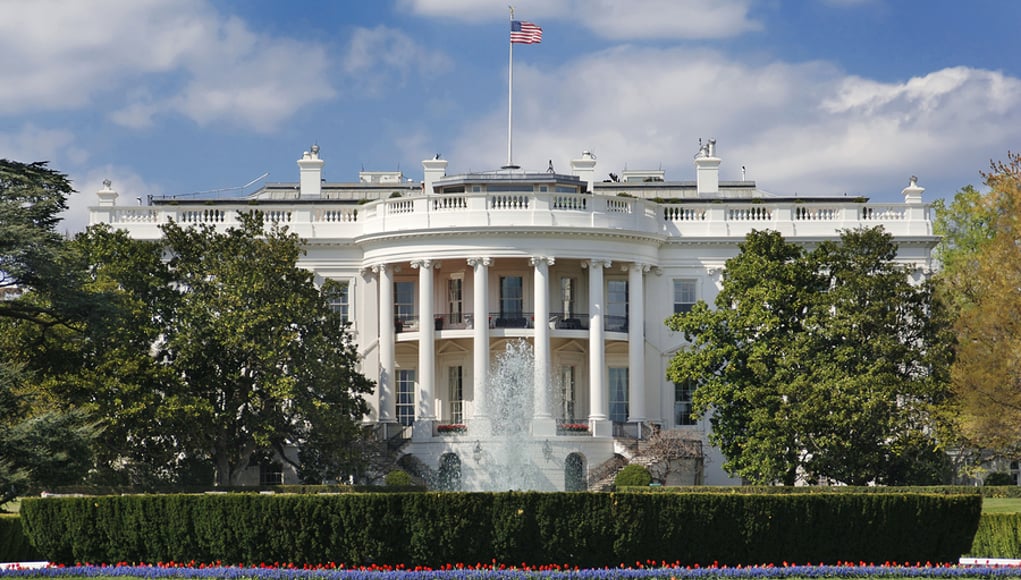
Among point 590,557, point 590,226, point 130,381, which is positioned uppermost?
point 590,226

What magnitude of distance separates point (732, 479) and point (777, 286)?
10.2m

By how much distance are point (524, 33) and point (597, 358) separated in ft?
41.5

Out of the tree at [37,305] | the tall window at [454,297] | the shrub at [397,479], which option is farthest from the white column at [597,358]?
the tree at [37,305]

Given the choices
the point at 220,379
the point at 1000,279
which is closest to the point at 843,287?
the point at 1000,279

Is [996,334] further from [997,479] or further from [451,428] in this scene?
[451,428]

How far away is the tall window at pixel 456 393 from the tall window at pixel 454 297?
2.06 m

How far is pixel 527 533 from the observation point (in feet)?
95.6

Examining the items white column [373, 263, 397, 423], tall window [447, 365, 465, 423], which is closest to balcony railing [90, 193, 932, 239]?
white column [373, 263, 397, 423]

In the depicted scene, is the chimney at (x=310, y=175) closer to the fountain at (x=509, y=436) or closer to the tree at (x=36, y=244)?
the fountain at (x=509, y=436)

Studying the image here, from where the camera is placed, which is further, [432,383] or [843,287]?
[432,383]

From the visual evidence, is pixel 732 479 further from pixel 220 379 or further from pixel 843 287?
pixel 220 379

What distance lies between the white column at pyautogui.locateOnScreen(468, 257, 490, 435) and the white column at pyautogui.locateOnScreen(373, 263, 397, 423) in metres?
3.13

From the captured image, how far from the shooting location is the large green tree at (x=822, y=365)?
52406mm

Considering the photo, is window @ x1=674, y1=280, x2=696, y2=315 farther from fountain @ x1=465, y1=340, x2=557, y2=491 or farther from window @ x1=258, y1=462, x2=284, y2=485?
window @ x1=258, y1=462, x2=284, y2=485
